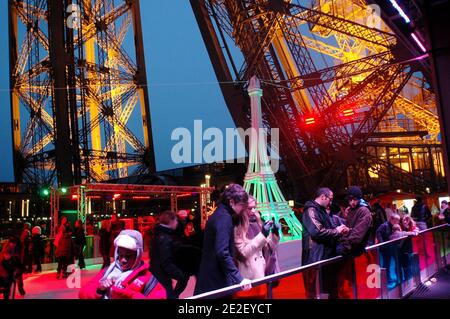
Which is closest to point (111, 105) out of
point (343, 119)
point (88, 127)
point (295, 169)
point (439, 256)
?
point (88, 127)

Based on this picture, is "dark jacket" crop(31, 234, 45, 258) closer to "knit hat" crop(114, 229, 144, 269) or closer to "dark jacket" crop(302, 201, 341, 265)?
"dark jacket" crop(302, 201, 341, 265)

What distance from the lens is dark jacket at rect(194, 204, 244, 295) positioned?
3420 millimetres

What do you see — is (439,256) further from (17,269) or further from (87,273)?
(87,273)

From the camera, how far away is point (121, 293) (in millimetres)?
2424

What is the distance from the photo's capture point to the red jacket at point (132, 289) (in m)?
2.43

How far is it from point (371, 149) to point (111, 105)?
14.9 meters

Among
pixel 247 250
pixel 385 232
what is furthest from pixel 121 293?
pixel 385 232

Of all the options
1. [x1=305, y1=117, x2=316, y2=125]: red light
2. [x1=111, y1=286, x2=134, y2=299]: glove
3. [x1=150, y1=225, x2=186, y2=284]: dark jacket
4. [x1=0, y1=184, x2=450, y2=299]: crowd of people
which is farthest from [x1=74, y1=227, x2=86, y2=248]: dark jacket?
[x1=305, y1=117, x2=316, y2=125]: red light

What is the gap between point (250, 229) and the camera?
4.33m

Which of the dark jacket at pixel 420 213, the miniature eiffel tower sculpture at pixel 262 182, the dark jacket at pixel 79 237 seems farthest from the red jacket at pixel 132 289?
the miniature eiffel tower sculpture at pixel 262 182

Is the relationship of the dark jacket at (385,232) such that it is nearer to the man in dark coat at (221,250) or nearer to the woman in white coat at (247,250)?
the woman in white coat at (247,250)

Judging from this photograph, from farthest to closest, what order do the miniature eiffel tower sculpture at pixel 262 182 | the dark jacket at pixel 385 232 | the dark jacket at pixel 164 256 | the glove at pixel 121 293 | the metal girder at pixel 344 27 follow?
the metal girder at pixel 344 27
the miniature eiffel tower sculpture at pixel 262 182
the dark jacket at pixel 385 232
the dark jacket at pixel 164 256
the glove at pixel 121 293

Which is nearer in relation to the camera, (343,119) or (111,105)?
(343,119)

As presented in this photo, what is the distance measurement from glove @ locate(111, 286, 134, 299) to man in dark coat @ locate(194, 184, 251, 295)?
1113mm
